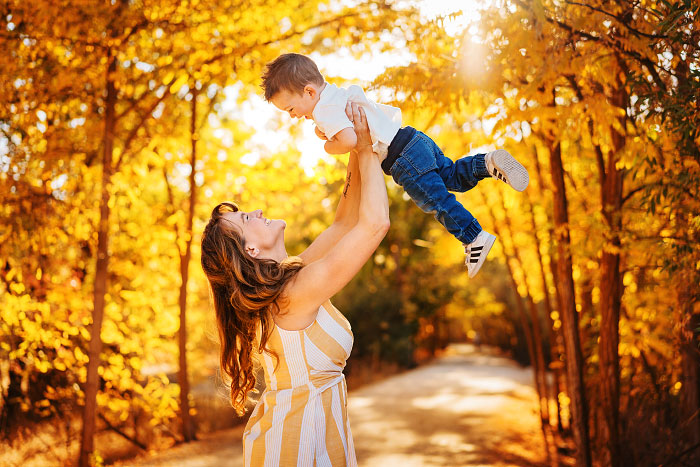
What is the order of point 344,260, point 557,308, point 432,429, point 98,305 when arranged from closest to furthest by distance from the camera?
point 344,260 < point 98,305 < point 557,308 < point 432,429

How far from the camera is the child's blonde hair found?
7.64 ft

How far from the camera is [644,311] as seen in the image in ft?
18.3

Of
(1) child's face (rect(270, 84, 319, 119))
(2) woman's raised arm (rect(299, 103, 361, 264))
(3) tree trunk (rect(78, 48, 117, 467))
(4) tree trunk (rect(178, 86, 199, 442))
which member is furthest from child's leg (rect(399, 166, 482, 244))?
(4) tree trunk (rect(178, 86, 199, 442))

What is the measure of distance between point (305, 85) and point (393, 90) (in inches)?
68.1

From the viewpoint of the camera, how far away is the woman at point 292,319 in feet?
6.85

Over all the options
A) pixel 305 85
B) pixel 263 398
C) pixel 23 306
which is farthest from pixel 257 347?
pixel 23 306

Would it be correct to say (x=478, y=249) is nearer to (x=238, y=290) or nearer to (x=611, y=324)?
(x=238, y=290)

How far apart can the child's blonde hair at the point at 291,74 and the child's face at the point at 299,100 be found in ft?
0.05

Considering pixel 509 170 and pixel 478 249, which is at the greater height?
pixel 509 170

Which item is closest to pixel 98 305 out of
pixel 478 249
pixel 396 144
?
pixel 396 144

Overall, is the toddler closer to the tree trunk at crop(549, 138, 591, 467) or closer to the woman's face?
the woman's face

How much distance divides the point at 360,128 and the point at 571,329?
10.2ft

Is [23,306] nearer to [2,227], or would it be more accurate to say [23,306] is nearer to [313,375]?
[2,227]

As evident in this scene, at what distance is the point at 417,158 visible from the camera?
2408 mm
